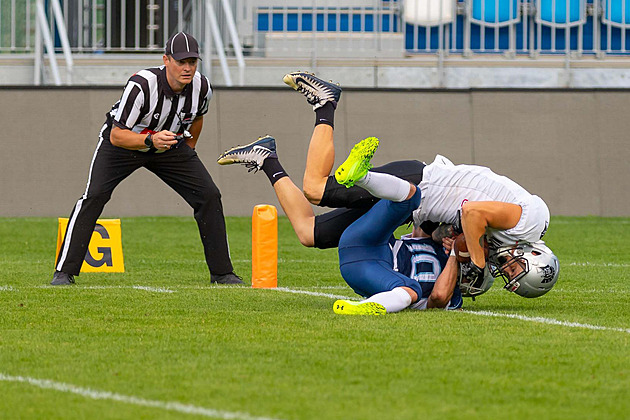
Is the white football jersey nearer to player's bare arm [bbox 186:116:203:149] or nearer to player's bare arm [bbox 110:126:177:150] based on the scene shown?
player's bare arm [bbox 110:126:177:150]

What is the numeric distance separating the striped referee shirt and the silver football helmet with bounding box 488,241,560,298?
9.34ft

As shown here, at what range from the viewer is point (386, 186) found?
21.9ft

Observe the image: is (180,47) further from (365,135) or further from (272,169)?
(365,135)

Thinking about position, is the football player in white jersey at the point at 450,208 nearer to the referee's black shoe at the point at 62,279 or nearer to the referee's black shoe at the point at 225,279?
the referee's black shoe at the point at 225,279

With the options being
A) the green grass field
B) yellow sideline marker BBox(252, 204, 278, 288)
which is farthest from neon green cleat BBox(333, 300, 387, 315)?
yellow sideline marker BBox(252, 204, 278, 288)

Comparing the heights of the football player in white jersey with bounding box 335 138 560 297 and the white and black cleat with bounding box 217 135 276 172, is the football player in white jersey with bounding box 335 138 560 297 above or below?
below

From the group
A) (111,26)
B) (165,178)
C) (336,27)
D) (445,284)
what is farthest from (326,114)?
(111,26)

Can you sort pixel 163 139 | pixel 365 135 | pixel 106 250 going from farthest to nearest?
1. pixel 365 135
2. pixel 106 250
3. pixel 163 139

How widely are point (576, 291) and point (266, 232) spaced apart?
89.2 inches

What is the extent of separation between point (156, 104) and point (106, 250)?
5.61 feet

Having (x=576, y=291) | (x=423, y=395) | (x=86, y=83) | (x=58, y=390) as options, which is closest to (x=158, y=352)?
(x=58, y=390)

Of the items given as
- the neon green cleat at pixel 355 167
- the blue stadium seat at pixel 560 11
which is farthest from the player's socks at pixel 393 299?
the blue stadium seat at pixel 560 11

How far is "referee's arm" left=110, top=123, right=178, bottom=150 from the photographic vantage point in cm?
826

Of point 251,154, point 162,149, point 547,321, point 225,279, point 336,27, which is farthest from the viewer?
point 336,27
